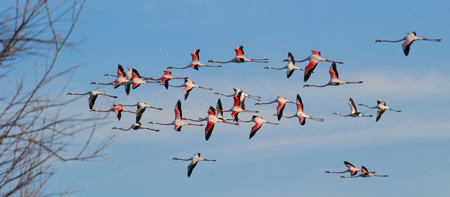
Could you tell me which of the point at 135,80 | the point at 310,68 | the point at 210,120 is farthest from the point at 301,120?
the point at 135,80

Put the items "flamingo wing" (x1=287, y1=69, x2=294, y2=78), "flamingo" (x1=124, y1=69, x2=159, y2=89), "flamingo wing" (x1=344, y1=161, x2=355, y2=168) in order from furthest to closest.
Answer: "flamingo wing" (x1=344, y1=161, x2=355, y2=168) < "flamingo wing" (x1=287, y1=69, x2=294, y2=78) < "flamingo" (x1=124, y1=69, x2=159, y2=89)

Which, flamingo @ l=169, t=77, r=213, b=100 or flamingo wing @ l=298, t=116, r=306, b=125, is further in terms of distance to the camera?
flamingo wing @ l=298, t=116, r=306, b=125

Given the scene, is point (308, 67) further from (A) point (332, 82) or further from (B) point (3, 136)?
(B) point (3, 136)

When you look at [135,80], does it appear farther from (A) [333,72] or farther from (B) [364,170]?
(B) [364,170]

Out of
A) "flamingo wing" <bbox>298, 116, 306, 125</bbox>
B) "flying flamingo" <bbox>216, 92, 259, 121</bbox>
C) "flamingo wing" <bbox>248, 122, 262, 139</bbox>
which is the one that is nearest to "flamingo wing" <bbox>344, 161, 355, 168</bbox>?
"flamingo wing" <bbox>298, 116, 306, 125</bbox>

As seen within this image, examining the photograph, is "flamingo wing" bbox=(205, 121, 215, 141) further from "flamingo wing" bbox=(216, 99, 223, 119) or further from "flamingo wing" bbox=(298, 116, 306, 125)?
"flamingo wing" bbox=(298, 116, 306, 125)

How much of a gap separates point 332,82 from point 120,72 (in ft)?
40.7

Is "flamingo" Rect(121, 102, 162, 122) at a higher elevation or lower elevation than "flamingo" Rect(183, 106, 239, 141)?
higher

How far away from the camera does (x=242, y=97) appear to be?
1480 inches

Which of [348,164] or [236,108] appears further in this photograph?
[348,164]

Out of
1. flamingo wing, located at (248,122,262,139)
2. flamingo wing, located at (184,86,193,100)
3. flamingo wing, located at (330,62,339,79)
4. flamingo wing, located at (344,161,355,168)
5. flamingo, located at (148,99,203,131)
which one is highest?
flamingo wing, located at (330,62,339,79)

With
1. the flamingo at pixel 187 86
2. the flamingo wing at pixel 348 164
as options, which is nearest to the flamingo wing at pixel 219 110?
the flamingo at pixel 187 86

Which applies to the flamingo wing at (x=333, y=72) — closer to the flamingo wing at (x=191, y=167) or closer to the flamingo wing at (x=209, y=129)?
the flamingo wing at (x=209, y=129)

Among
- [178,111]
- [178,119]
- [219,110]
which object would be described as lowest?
[178,119]
